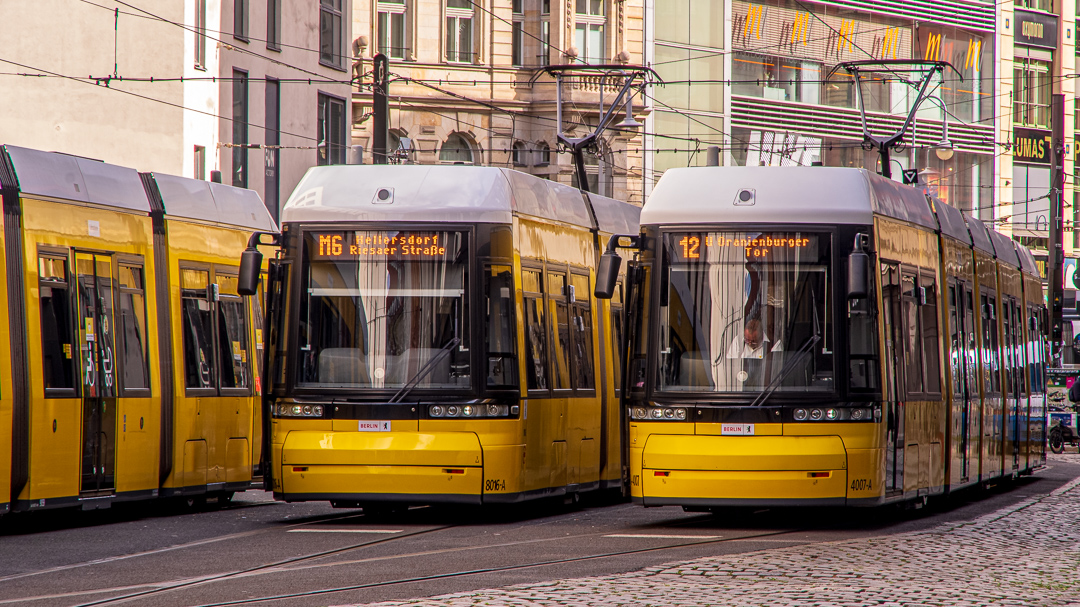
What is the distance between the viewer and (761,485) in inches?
564

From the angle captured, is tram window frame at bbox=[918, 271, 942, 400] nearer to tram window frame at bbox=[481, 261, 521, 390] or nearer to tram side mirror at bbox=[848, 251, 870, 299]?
tram side mirror at bbox=[848, 251, 870, 299]

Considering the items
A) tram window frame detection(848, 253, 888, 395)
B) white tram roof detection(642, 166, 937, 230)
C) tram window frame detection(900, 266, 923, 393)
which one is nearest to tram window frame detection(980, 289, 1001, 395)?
tram window frame detection(900, 266, 923, 393)

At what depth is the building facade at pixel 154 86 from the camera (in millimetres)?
36562

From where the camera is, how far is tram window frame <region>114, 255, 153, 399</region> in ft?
51.3

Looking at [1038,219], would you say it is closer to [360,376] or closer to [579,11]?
[579,11]

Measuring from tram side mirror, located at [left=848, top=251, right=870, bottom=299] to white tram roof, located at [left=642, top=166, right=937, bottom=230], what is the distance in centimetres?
56

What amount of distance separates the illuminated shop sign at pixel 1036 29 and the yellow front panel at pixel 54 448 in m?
56.7

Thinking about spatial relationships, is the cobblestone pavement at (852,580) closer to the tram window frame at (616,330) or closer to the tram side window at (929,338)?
the tram side window at (929,338)

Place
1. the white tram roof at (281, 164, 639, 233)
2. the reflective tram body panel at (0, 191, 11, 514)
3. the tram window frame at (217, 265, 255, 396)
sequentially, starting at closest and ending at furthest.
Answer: the reflective tram body panel at (0, 191, 11, 514), the white tram roof at (281, 164, 639, 233), the tram window frame at (217, 265, 255, 396)

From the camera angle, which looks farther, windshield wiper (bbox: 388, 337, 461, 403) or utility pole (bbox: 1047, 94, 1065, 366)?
utility pole (bbox: 1047, 94, 1065, 366)

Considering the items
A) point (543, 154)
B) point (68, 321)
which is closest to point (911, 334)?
point (68, 321)

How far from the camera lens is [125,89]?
1499 inches

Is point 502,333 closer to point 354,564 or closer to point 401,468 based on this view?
point 401,468

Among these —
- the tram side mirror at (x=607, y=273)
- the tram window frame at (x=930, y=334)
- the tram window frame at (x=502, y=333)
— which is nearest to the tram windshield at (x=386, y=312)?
the tram window frame at (x=502, y=333)
